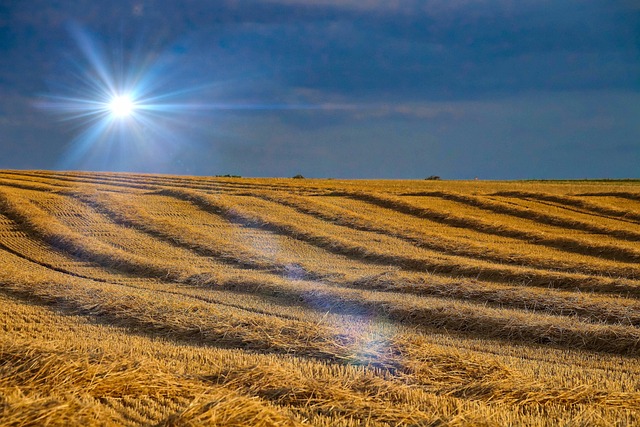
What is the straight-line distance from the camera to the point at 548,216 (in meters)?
17.2

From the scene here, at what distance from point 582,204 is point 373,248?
31.5ft

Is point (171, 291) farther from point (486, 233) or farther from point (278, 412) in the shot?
point (486, 233)

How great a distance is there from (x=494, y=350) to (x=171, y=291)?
17.3 ft

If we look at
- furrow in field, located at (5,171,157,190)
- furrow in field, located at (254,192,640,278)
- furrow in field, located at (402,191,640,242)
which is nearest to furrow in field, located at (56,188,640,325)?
furrow in field, located at (254,192,640,278)

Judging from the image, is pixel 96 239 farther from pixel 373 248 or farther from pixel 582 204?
pixel 582 204

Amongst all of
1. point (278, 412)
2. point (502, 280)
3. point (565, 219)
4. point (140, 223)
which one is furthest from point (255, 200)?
point (278, 412)

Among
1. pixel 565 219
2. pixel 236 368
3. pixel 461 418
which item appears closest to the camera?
pixel 461 418

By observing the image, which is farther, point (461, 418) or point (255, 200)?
point (255, 200)

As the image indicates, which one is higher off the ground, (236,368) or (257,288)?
(257,288)

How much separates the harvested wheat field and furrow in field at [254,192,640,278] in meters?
0.07

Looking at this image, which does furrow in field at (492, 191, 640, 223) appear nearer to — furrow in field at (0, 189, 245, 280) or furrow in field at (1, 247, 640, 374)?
furrow in field at (1, 247, 640, 374)

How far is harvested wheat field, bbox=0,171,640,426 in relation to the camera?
15.0 feet

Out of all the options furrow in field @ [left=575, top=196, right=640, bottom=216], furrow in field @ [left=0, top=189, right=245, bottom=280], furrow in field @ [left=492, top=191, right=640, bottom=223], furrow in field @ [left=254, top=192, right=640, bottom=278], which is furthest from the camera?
furrow in field @ [left=575, top=196, right=640, bottom=216]

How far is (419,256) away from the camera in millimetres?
12016
